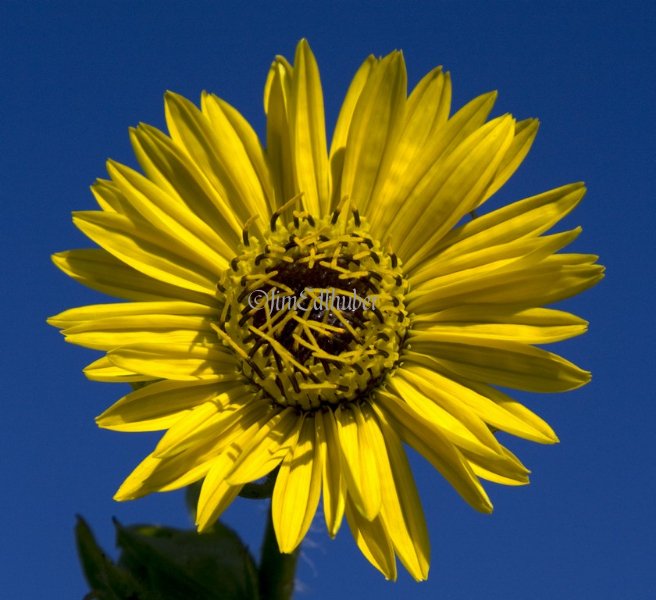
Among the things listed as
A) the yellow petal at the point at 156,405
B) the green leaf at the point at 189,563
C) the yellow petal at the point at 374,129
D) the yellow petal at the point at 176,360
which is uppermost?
the yellow petal at the point at 374,129

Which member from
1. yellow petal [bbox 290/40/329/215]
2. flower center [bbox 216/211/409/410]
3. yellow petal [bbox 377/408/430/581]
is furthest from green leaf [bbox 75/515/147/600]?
yellow petal [bbox 290/40/329/215]

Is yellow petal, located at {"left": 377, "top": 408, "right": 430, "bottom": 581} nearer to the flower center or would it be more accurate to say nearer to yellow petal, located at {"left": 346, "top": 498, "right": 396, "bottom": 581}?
yellow petal, located at {"left": 346, "top": 498, "right": 396, "bottom": 581}

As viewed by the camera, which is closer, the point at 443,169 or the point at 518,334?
the point at 518,334

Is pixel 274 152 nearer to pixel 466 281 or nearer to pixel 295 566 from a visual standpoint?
pixel 466 281

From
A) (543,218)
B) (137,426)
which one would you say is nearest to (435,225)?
(543,218)

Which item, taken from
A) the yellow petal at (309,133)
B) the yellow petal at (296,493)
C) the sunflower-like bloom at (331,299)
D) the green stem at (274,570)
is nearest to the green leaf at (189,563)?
the green stem at (274,570)

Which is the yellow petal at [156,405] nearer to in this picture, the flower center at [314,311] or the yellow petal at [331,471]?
the flower center at [314,311]
